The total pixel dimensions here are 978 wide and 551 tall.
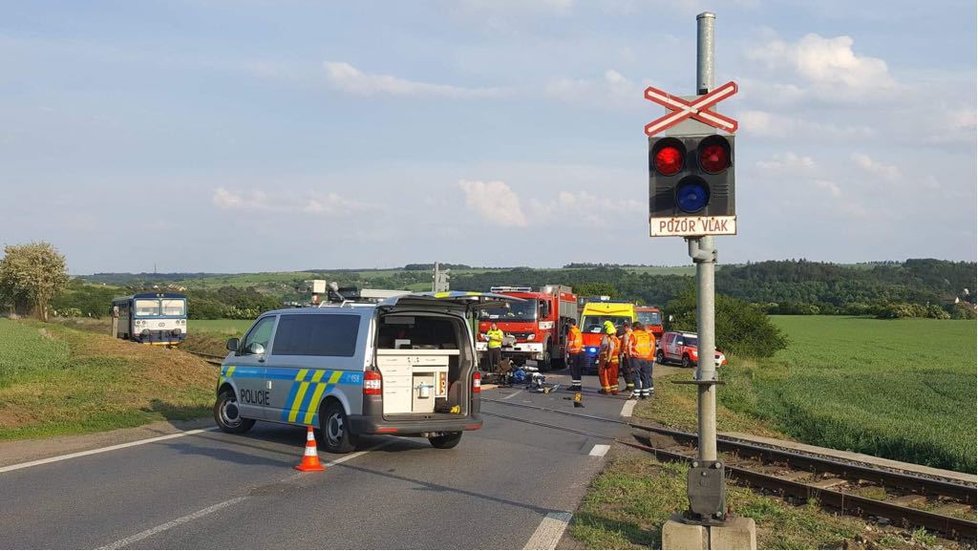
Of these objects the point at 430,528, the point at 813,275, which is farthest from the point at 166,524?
the point at 813,275

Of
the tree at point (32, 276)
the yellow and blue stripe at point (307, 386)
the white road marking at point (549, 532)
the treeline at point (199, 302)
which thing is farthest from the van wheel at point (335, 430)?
the tree at point (32, 276)

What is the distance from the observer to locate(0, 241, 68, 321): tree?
9494 centimetres

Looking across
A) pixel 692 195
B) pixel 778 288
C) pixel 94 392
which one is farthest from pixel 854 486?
pixel 778 288

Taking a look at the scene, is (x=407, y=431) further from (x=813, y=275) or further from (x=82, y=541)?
(x=813, y=275)

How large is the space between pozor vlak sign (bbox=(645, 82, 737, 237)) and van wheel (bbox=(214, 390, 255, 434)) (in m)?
9.92

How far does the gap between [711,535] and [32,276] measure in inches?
3862

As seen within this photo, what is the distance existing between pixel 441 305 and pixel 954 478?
711 cm

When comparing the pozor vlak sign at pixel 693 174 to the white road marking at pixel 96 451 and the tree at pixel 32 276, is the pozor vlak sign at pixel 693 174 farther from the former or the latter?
the tree at pixel 32 276

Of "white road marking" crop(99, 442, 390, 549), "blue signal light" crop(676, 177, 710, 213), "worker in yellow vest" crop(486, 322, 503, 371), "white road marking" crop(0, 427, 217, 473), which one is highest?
"blue signal light" crop(676, 177, 710, 213)

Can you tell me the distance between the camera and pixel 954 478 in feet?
42.7

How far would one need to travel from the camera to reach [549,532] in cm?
867

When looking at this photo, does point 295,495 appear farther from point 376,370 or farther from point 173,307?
point 173,307

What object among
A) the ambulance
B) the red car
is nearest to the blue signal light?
the ambulance

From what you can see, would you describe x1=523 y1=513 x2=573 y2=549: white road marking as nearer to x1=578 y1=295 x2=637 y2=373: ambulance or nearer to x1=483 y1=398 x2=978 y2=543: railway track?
x1=483 y1=398 x2=978 y2=543: railway track
